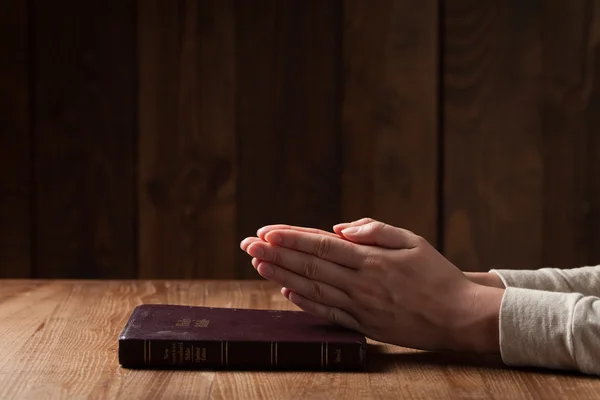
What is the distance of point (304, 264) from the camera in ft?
3.47

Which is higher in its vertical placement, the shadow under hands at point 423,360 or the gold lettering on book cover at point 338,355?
the gold lettering on book cover at point 338,355

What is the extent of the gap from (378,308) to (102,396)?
14.2 inches

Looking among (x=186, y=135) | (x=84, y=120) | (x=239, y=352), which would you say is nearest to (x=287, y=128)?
(x=186, y=135)

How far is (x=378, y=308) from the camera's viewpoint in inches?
40.9

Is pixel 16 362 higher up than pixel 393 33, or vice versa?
pixel 393 33

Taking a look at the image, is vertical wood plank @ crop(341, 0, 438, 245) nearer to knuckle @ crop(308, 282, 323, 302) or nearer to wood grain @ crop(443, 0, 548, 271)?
wood grain @ crop(443, 0, 548, 271)

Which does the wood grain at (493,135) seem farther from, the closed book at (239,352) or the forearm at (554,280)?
the closed book at (239,352)

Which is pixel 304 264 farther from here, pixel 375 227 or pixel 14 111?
pixel 14 111

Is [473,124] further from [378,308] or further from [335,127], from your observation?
[378,308]

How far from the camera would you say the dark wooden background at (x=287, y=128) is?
8.00 ft

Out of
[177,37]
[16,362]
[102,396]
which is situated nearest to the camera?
[102,396]

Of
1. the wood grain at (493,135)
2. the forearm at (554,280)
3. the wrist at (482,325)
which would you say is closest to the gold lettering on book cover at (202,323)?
the wrist at (482,325)

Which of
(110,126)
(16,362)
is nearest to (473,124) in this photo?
(110,126)

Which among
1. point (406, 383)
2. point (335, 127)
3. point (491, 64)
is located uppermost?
point (491, 64)
